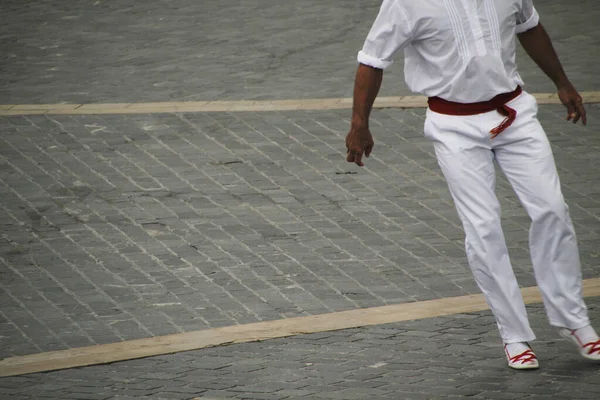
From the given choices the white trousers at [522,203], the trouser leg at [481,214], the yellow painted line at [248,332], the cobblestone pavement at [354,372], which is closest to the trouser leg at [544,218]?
the white trousers at [522,203]

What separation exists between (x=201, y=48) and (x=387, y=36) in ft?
24.8

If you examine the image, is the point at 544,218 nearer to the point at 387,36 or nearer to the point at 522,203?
the point at 522,203

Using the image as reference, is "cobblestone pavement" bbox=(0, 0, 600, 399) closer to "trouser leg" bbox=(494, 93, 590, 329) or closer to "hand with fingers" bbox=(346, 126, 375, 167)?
"trouser leg" bbox=(494, 93, 590, 329)

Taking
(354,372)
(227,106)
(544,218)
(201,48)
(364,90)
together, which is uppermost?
(364,90)

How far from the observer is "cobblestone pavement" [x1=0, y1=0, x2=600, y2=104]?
11.2m

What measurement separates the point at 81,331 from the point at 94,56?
6.52 meters

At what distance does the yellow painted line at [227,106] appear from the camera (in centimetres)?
1055

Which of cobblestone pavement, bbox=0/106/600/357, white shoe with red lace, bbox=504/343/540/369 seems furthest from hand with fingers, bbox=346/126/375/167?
cobblestone pavement, bbox=0/106/600/357

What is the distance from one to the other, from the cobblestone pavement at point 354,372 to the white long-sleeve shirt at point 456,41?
1.26m

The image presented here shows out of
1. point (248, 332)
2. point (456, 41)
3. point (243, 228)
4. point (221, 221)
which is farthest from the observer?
point (221, 221)

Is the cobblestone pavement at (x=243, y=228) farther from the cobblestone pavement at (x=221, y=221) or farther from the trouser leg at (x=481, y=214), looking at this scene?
the trouser leg at (x=481, y=214)

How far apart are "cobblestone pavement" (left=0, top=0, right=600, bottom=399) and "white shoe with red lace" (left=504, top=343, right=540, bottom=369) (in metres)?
0.05

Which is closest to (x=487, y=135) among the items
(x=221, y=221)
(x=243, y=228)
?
(x=243, y=228)

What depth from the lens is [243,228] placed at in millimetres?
8164
